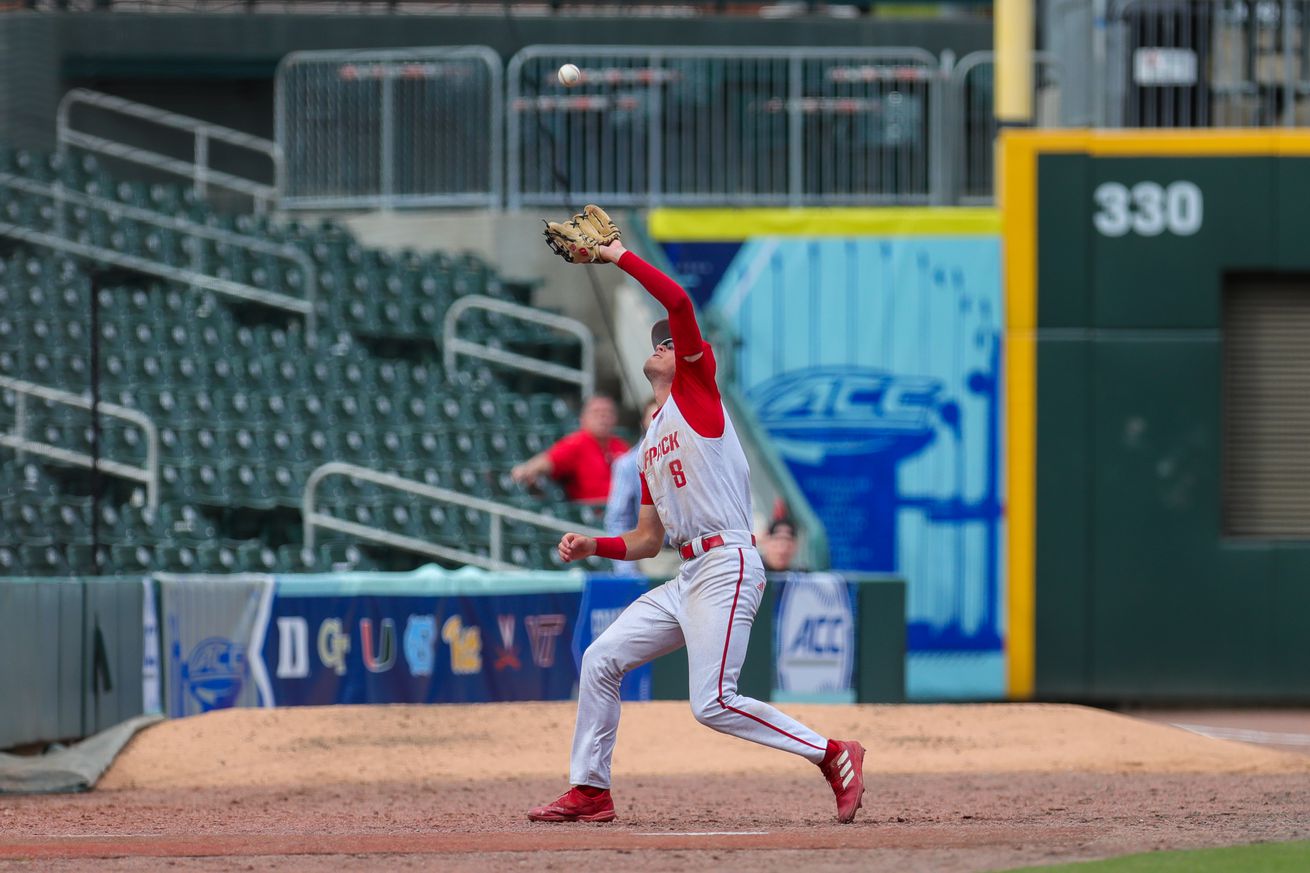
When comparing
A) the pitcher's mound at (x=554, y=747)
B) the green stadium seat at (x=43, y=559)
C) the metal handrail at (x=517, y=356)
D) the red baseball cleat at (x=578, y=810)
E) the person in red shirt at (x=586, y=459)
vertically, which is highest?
the metal handrail at (x=517, y=356)

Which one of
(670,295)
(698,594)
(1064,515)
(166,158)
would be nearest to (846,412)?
(1064,515)

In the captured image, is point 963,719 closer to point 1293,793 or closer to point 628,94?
point 1293,793

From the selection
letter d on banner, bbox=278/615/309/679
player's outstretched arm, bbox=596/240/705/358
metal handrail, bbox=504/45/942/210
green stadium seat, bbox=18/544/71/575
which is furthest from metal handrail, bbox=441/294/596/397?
player's outstretched arm, bbox=596/240/705/358

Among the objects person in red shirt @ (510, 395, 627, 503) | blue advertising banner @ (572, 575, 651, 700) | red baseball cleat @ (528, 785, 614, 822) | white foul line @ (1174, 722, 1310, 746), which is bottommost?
white foul line @ (1174, 722, 1310, 746)

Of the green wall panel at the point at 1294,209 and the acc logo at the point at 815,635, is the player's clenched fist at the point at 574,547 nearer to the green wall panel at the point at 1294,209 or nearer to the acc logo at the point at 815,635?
the acc logo at the point at 815,635

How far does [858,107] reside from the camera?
57.3ft

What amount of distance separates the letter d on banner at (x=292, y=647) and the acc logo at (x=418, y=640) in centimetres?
59

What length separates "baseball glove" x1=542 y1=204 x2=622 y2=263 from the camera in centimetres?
718

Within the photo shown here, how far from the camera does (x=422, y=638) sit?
1156 centimetres

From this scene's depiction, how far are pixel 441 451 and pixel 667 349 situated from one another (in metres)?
7.69

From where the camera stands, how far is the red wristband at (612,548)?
7.48 metres

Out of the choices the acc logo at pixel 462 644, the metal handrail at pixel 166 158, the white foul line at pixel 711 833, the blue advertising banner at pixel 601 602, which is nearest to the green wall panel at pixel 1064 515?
the blue advertising banner at pixel 601 602

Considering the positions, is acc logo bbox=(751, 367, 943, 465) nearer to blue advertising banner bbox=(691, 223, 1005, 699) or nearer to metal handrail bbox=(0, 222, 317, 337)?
blue advertising banner bbox=(691, 223, 1005, 699)

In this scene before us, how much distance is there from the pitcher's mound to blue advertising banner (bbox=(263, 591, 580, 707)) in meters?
0.33
